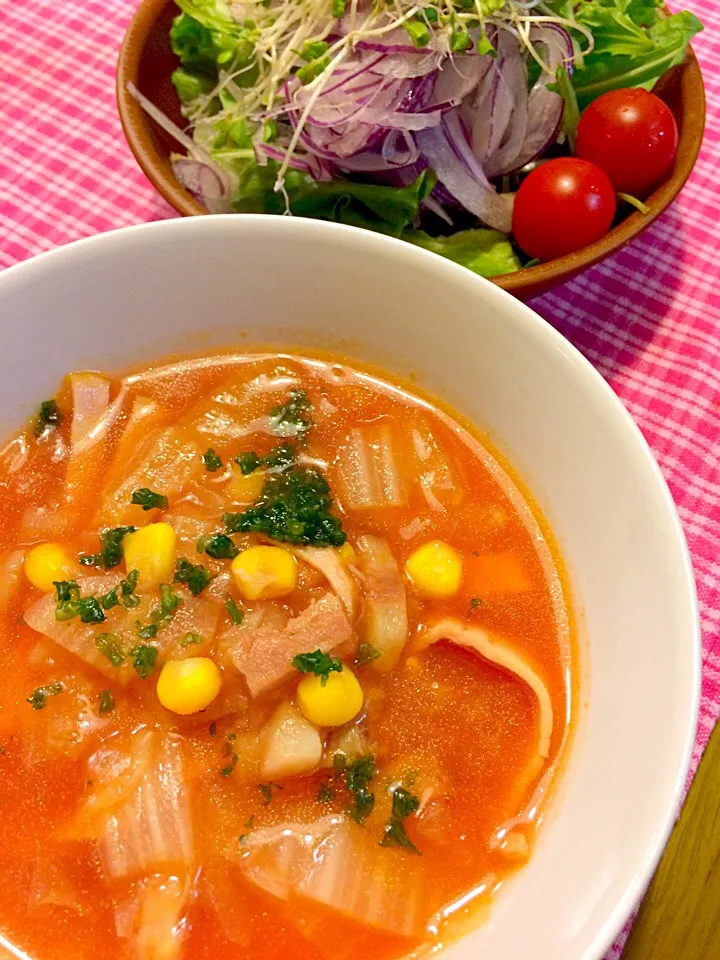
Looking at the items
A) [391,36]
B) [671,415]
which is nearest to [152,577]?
[671,415]

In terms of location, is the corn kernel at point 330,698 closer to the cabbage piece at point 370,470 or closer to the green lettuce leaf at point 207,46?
the cabbage piece at point 370,470

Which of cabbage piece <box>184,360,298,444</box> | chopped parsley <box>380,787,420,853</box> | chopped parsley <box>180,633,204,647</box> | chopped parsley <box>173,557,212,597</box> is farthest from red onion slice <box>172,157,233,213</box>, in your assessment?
chopped parsley <box>380,787,420,853</box>

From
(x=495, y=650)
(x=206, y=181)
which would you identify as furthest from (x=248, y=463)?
(x=206, y=181)

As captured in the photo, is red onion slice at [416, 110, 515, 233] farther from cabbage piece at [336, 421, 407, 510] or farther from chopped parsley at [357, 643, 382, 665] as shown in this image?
chopped parsley at [357, 643, 382, 665]

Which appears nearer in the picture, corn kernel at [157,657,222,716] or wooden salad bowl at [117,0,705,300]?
corn kernel at [157,657,222,716]

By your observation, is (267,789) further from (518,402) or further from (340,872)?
(518,402)
